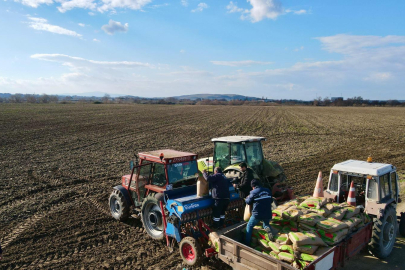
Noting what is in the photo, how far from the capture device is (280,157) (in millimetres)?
16312

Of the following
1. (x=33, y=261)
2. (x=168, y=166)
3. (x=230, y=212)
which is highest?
(x=168, y=166)

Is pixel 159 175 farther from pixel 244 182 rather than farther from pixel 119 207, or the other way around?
pixel 244 182

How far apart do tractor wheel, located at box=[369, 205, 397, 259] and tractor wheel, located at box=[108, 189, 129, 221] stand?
5.83 meters

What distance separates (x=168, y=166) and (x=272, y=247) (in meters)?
3.06

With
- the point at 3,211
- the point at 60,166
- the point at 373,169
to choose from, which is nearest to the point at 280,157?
the point at 373,169

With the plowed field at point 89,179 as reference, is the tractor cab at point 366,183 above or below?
Result: above

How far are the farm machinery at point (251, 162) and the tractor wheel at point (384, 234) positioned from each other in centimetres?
256

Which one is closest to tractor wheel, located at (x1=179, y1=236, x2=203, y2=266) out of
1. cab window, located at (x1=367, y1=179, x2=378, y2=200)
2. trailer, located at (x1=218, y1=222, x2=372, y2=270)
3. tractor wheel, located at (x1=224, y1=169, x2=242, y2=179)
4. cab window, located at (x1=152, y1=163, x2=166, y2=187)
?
trailer, located at (x1=218, y1=222, x2=372, y2=270)

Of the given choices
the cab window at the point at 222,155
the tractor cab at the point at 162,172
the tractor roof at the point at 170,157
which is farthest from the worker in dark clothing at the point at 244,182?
the cab window at the point at 222,155

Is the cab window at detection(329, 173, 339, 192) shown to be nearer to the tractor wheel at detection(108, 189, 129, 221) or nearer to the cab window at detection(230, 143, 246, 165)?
the cab window at detection(230, 143, 246, 165)

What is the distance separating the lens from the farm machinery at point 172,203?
6117 millimetres

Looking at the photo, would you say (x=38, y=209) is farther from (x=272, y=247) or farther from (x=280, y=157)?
(x=280, y=157)

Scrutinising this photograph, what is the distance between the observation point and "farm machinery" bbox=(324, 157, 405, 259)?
244 inches

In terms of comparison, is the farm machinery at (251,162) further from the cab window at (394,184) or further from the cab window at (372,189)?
the cab window at (394,184)
